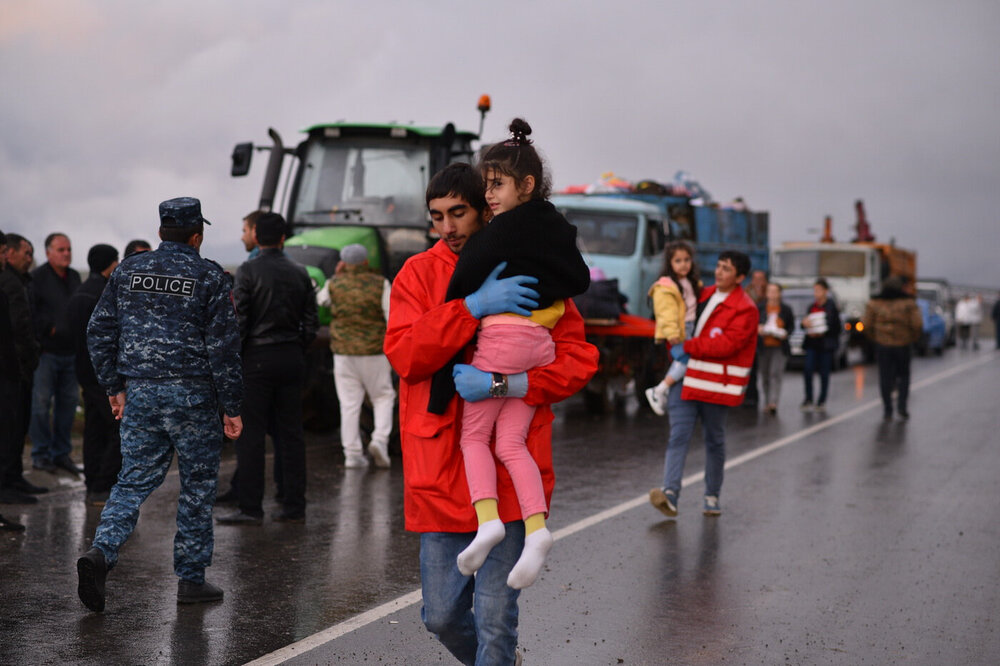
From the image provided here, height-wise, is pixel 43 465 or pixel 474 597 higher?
pixel 474 597

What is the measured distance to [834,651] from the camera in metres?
5.66

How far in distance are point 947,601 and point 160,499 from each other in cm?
562

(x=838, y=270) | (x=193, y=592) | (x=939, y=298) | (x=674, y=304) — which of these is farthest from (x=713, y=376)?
(x=939, y=298)

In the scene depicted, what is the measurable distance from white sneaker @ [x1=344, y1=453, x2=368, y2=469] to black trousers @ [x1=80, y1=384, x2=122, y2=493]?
2385 mm

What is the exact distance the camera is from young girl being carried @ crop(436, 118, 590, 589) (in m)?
3.90

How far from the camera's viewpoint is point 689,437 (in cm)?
905

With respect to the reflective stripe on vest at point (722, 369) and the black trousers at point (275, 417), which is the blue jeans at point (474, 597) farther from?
the reflective stripe on vest at point (722, 369)

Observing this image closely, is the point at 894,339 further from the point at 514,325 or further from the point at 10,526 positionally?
the point at 514,325

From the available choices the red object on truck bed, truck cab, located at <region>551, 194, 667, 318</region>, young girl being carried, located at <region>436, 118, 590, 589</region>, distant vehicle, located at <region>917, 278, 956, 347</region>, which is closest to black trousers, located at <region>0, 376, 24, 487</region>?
young girl being carried, located at <region>436, 118, 590, 589</region>

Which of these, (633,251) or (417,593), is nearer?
(417,593)

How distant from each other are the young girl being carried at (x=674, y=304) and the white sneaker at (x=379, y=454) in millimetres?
2945

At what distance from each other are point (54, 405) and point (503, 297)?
7803 mm

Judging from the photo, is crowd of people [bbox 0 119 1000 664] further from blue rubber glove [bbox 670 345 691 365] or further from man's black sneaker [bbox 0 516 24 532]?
man's black sneaker [bbox 0 516 24 532]

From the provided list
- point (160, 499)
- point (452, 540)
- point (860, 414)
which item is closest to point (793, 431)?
point (860, 414)
